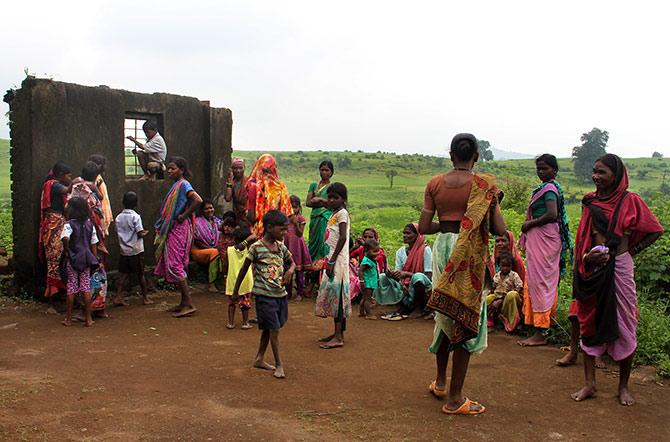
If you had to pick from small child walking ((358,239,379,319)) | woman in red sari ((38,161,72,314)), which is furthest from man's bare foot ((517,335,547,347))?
woman in red sari ((38,161,72,314))

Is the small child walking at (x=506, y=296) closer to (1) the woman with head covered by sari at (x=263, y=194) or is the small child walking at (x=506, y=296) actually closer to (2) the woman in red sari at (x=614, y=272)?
(2) the woman in red sari at (x=614, y=272)

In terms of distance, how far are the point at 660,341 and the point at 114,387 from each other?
4.61m

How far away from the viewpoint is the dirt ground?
404 centimetres

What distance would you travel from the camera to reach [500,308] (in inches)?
278

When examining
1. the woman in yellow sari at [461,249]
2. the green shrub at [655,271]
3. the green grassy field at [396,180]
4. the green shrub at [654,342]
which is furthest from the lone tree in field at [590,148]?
the woman in yellow sari at [461,249]

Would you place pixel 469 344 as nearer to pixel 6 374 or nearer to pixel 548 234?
pixel 548 234

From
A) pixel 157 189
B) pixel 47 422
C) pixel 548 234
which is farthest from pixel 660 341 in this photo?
pixel 157 189

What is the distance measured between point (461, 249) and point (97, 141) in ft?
18.1

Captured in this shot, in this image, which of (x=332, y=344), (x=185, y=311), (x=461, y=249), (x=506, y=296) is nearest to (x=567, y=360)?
(x=506, y=296)

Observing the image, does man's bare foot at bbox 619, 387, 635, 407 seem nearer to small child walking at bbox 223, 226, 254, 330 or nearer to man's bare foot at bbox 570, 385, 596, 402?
man's bare foot at bbox 570, 385, 596, 402

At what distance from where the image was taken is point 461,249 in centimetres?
422

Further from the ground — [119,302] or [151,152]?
[151,152]

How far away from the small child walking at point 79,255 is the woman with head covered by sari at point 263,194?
2.19 metres

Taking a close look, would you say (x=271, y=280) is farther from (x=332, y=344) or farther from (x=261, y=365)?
(x=332, y=344)
